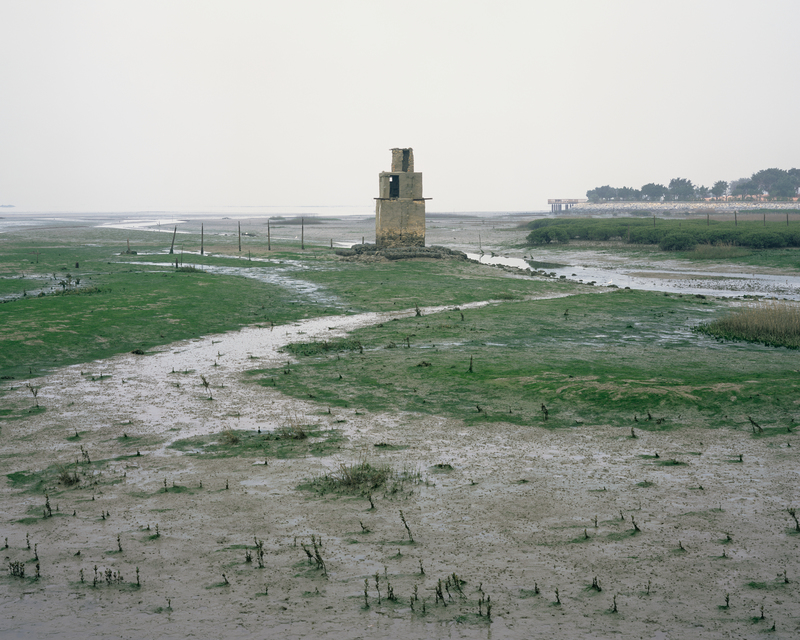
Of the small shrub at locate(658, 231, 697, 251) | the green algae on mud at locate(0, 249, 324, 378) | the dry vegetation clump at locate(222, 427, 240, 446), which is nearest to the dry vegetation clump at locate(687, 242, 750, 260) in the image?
the small shrub at locate(658, 231, 697, 251)

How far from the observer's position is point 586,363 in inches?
634

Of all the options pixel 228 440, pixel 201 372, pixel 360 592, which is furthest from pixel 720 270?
pixel 360 592

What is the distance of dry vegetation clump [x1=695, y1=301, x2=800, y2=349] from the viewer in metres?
19.0

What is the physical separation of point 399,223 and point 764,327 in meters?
31.3

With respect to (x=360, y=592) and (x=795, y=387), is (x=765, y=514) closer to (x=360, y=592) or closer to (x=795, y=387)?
(x=360, y=592)

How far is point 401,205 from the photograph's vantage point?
48.0 metres

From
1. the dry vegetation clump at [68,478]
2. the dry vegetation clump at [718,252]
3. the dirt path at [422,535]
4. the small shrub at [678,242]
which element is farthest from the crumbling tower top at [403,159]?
the dry vegetation clump at [68,478]

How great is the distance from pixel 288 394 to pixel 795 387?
9760mm

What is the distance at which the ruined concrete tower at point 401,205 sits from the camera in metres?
47.9

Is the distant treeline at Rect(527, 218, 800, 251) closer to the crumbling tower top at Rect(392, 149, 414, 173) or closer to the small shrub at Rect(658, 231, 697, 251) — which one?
the small shrub at Rect(658, 231, 697, 251)

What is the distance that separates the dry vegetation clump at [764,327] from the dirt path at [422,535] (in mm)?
9482

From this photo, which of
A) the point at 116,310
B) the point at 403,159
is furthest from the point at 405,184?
the point at 116,310

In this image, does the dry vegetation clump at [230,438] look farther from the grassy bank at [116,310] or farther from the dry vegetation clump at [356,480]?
the grassy bank at [116,310]

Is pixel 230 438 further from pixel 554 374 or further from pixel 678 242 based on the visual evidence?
pixel 678 242
